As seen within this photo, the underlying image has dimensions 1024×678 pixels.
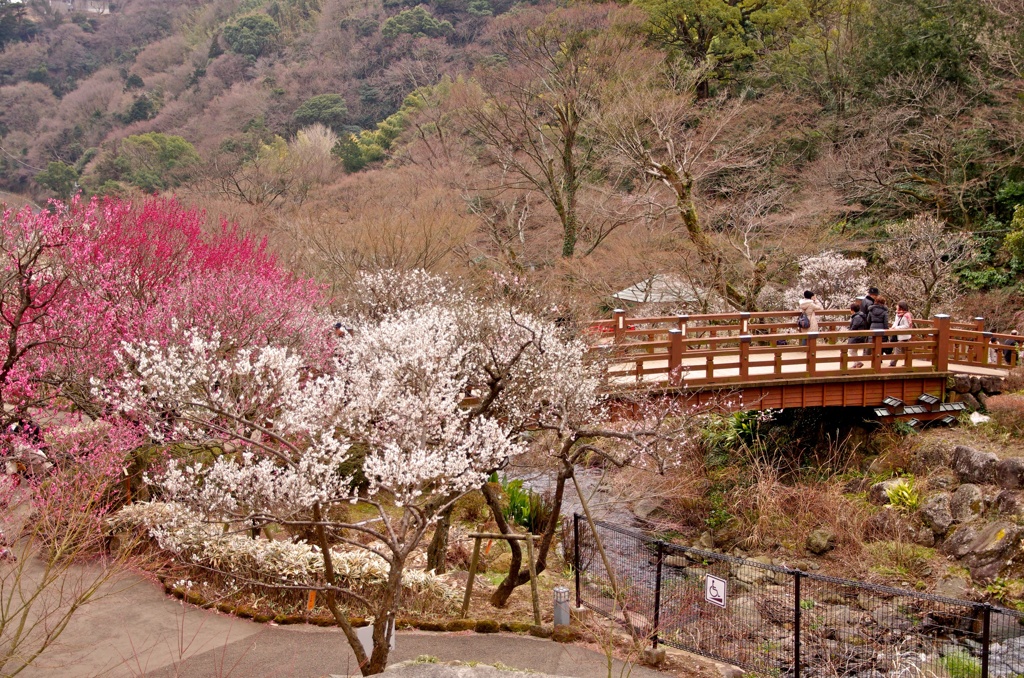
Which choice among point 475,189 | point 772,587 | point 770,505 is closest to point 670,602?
point 772,587

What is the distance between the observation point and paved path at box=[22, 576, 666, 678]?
7.77 m

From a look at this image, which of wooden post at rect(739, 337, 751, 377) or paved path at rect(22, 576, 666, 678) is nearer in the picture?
paved path at rect(22, 576, 666, 678)

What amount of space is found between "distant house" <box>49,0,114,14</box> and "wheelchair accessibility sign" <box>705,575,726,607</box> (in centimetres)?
8165

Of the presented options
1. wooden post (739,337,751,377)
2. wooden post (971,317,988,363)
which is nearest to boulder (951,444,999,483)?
wooden post (971,317,988,363)

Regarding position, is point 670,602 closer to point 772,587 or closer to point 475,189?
point 772,587

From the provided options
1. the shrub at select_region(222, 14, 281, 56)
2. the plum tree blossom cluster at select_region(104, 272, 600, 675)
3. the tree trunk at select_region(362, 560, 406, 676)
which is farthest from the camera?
the shrub at select_region(222, 14, 281, 56)

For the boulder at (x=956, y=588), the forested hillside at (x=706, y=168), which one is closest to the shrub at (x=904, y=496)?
the boulder at (x=956, y=588)

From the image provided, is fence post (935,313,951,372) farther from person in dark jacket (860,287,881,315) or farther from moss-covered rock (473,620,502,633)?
moss-covered rock (473,620,502,633)

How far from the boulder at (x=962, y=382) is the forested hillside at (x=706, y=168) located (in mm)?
3633

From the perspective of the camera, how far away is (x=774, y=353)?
15.0 meters

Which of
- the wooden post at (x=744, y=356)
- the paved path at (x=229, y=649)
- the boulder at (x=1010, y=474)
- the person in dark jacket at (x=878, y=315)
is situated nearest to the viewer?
the paved path at (x=229, y=649)

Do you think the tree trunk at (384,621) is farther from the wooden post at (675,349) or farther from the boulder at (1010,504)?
the boulder at (1010,504)

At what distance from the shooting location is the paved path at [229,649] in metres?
7.77

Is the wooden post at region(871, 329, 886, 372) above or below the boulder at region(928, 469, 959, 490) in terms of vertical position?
above
